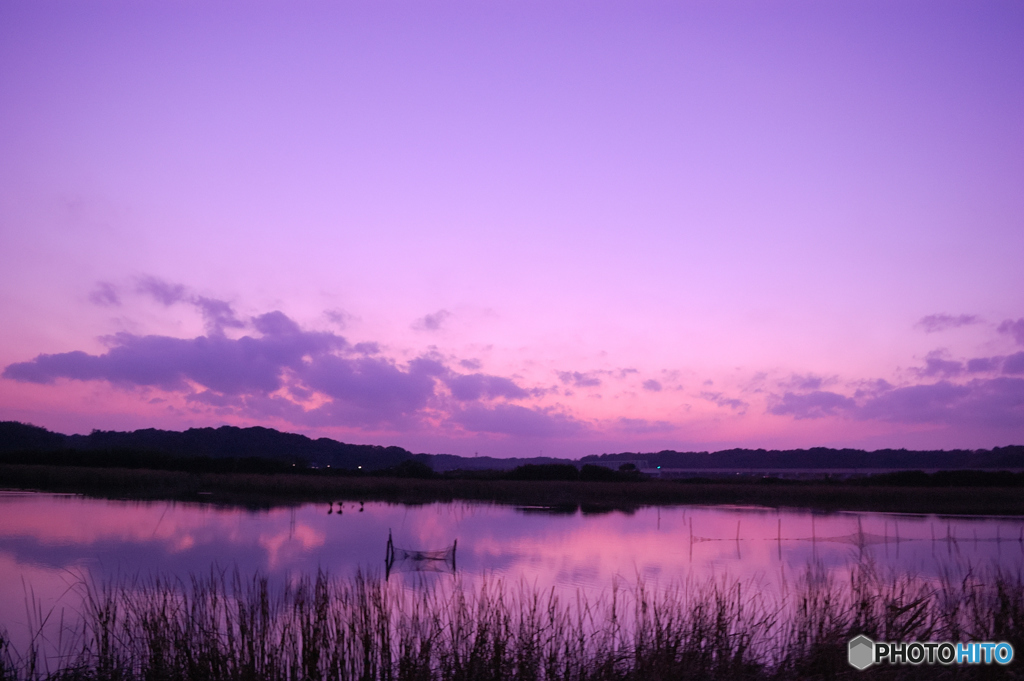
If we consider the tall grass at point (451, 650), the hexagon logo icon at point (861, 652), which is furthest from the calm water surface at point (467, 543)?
the hexagon logo icon at point (861, 652)

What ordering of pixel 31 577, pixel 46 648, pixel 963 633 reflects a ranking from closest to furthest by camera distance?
pixel 963 633
pixel 46 648
pixel 31 577

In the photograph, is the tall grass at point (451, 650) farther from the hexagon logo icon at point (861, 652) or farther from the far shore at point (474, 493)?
the far shore at point (474, 493)

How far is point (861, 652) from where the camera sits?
701 cm

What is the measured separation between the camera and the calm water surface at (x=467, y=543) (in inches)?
565

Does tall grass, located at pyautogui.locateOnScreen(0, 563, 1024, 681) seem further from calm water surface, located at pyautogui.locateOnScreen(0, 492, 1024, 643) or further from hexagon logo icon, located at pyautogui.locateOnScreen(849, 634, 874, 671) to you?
calm water surface, located at pyautogui.locateOnScreen(0, 492, 1024, 643)

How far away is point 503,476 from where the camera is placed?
5919cm

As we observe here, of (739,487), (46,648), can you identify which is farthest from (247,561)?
(739,487)

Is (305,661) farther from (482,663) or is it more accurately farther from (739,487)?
(739,487)

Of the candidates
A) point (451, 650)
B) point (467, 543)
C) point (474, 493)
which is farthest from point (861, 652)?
point (474, 493)

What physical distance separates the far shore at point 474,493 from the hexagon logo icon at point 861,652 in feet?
90.4

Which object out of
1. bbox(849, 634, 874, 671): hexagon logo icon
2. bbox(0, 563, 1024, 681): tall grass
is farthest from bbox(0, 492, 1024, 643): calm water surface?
bbox(849, 634, 874, 671): hexagon logo icon

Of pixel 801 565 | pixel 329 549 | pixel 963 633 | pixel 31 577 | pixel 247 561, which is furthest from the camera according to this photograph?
pixel 329 549

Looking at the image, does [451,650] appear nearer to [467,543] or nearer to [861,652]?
[861,652]

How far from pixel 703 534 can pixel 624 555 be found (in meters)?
6.22
